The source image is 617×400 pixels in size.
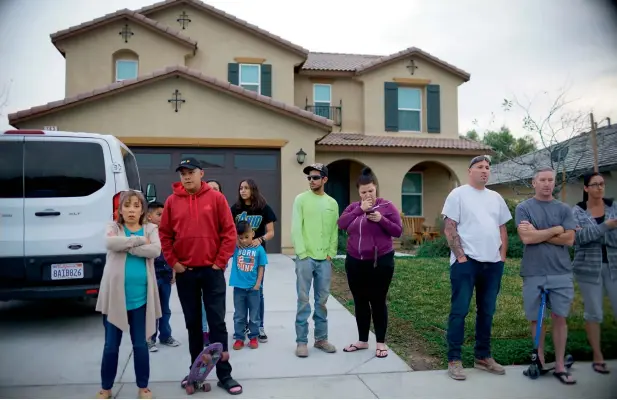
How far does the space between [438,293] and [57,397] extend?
5697 millimetres

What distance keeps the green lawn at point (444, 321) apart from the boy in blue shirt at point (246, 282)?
1.53 meters

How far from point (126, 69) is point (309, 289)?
11853mm

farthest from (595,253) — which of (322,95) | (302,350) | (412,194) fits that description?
(412,194)

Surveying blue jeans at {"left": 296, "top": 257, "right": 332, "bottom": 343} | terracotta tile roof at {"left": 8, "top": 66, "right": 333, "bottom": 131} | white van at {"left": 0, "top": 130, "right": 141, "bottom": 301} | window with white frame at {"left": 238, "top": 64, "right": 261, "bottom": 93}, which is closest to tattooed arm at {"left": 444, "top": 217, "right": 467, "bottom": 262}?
blue jeans at {"left": 296, "top": 257, "right": 332, "bottom": 343}

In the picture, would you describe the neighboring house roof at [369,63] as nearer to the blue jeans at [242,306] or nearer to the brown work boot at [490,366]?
the blue jeans at [242,306]

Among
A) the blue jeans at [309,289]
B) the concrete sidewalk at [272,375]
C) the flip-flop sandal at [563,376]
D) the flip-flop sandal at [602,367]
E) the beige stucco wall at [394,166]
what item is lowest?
the concrete sidewalk at [272,375]

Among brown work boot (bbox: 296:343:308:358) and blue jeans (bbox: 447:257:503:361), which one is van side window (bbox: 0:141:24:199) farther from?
blue jeans (bbox: 447:257:503:361)

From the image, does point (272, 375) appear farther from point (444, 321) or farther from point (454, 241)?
point (444, 321)

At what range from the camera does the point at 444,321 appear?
5902 mm

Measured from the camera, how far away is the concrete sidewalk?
12.0ft

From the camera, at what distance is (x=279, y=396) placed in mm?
3652

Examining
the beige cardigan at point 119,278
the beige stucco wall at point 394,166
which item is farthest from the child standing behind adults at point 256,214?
the beige stucco wall at point 394,166

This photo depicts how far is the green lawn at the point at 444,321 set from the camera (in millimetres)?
3656

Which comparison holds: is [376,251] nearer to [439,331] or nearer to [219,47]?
[439,331]
